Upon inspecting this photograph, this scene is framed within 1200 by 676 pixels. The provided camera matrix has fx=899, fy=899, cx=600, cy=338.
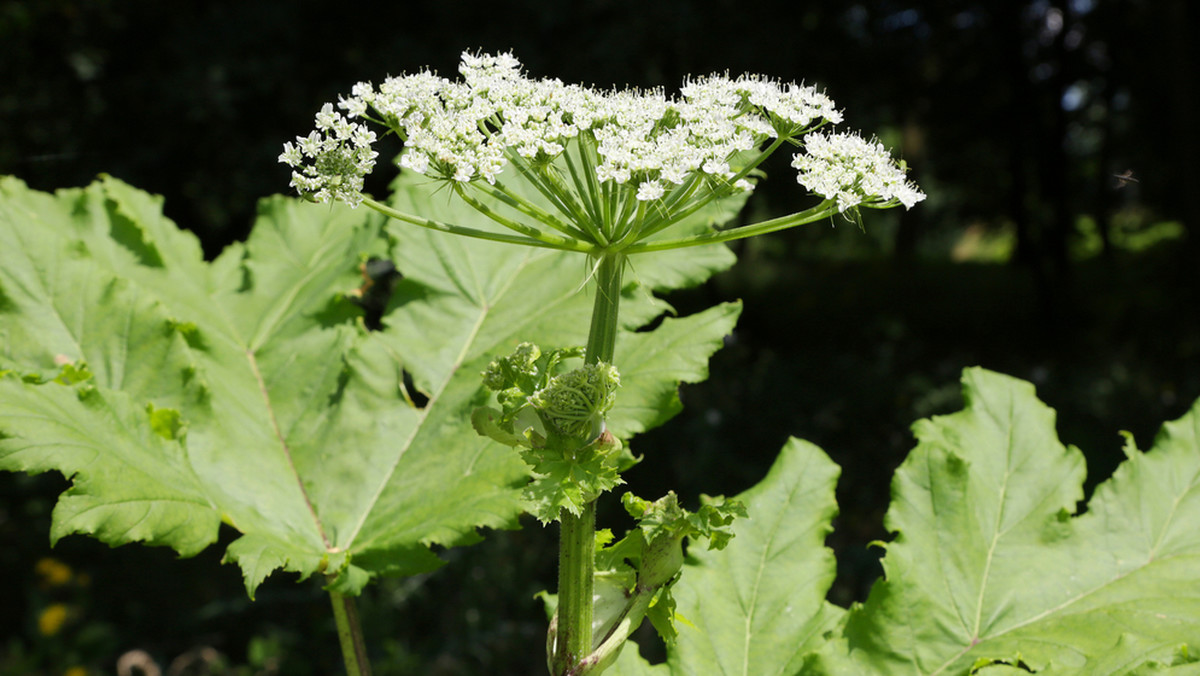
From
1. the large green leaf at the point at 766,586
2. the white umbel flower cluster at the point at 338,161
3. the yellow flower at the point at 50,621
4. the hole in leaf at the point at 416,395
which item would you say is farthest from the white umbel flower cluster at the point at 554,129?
the yellow flower at the point at 50,621

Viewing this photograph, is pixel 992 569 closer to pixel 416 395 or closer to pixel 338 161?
pixel 338 161

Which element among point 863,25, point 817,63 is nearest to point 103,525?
point 817,63

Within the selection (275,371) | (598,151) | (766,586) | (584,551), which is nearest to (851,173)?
(598,151)

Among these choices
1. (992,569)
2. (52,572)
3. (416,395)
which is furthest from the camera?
(52,572)

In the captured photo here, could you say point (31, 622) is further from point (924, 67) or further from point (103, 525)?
point (924, 67)

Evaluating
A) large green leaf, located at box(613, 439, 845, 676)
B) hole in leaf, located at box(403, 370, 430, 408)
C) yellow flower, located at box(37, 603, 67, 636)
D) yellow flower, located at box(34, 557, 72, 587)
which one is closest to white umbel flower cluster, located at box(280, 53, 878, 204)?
large green leaf, located at box(613, 439, 845, 676)

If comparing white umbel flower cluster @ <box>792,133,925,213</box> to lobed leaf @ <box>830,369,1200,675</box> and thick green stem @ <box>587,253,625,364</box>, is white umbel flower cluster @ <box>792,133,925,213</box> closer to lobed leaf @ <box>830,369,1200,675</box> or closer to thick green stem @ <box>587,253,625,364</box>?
thick green stem @ <box>587,253,625,364</box>
